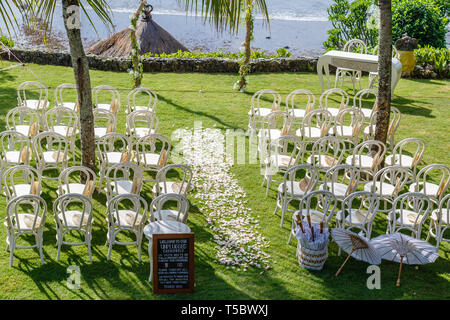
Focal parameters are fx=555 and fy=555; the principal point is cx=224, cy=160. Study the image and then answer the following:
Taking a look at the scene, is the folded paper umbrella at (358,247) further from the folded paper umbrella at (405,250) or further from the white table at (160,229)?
the white table at (160,229)

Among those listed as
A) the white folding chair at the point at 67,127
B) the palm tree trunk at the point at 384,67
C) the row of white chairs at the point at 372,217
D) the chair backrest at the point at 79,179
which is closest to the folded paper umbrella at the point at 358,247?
the row of white chairs at the point at 372,217

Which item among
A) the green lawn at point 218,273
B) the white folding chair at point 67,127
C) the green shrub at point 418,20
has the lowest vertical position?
the green lawn at point 218,273

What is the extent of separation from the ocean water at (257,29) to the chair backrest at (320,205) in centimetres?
2123

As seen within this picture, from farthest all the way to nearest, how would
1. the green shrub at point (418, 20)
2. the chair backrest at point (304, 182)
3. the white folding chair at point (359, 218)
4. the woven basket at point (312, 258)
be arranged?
the green shrub at point (418, 20), the chair backrest at point (304, 182), the white folding chair at point (359, 218), the woven basket at point (312, 258)

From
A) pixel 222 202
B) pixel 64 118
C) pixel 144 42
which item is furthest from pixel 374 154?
pixel 144 42

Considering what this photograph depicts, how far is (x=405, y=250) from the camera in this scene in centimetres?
619

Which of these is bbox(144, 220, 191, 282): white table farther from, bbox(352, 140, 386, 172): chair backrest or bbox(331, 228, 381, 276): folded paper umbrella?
bbox(352, 140, 386, 172): chair backrest

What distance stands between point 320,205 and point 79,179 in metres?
3.96

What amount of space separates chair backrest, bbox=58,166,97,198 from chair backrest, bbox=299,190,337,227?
2.82m

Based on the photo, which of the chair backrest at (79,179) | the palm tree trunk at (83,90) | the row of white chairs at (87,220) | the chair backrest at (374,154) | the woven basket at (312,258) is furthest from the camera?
the chair backrest at (374,154)

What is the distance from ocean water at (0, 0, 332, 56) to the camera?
3303 cm

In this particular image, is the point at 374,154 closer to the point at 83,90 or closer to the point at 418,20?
the point at 83,90

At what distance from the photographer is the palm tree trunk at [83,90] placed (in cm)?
804
